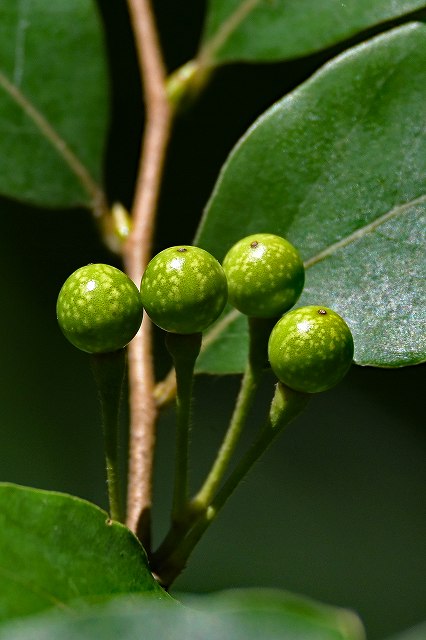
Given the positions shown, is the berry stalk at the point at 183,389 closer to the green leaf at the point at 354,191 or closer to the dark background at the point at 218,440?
the green leaf at the point at 354,191

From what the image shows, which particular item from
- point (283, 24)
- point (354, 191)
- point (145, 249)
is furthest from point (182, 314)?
point (283, 24)

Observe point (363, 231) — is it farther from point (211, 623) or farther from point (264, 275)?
point (211, 623)

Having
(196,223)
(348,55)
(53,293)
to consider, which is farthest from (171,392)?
(53,293)

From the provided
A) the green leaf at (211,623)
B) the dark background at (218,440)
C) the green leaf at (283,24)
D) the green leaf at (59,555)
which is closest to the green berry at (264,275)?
the green leaf at (59,555)

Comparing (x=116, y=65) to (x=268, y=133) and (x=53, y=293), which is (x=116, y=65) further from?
(x=268, y=133)

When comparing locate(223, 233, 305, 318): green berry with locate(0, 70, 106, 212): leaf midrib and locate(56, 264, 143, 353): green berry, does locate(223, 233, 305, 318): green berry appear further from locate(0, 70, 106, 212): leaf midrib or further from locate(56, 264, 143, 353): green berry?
locate(0, 70, 106, 212): leaf midrib
